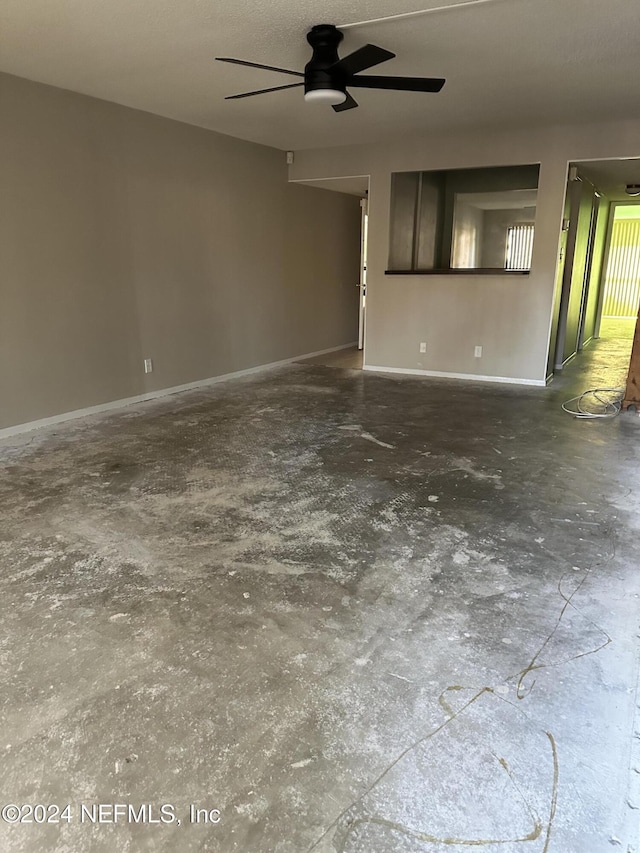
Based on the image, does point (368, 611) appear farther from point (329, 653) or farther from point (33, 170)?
point (33, 170)

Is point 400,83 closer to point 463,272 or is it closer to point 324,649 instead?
point 324,649

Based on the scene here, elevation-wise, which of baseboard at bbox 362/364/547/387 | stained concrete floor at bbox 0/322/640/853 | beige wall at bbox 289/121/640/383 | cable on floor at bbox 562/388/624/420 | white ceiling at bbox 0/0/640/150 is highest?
white ceiling at bbox 0/0/640/150

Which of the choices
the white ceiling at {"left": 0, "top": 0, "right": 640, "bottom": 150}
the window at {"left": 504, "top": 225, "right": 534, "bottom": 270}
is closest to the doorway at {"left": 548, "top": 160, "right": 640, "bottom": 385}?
the window at {"left": 504, "top": 225, "right": 534, "bottom": 270}

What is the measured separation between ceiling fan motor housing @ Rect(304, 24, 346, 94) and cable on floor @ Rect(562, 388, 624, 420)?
3.10 m

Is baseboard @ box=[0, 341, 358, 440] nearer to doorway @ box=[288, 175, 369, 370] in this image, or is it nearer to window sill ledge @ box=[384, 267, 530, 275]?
doorway @ box=[288, 175, 369, 370]

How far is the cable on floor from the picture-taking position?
4653 mm

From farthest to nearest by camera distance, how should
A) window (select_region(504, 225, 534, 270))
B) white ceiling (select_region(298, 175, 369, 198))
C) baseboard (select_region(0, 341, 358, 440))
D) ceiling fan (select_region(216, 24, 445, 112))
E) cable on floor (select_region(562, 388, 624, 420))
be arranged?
window (select_region(504, 225, 534, 270))
white ceiling (select_region(298, 175, 369, 198))
cable on floor (select_region(562, 388, 624, 420))
baseboard (select_region(0, 341, 358, 440))
ceiling fan (select_region(216, 24, 445, 112))

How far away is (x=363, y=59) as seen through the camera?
2.91 meters

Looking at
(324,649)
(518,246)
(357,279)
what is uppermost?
(518,246)

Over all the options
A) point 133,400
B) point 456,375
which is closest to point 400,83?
point 133,400

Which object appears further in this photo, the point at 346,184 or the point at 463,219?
the point at 463,219

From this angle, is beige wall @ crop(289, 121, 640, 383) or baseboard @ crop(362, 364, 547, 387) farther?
baseboard @ crop(362, 364, 547, 387)

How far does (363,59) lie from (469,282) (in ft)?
10.9

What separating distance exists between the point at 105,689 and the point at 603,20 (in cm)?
377
